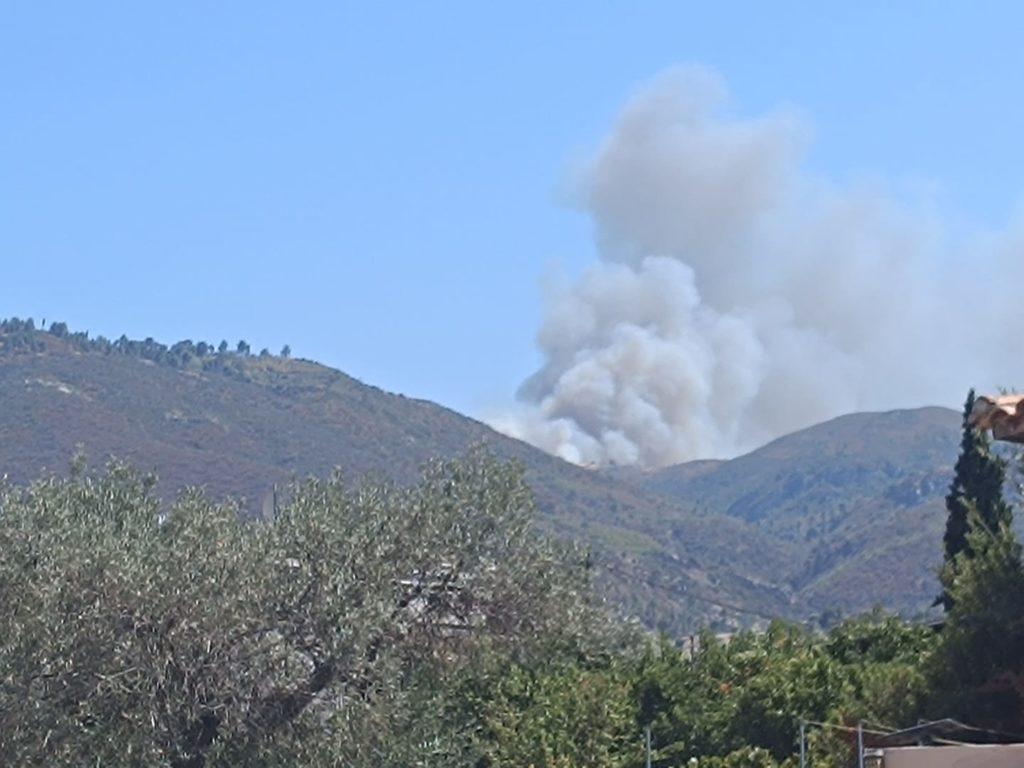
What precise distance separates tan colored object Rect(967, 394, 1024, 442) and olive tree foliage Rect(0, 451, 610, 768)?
1032cm

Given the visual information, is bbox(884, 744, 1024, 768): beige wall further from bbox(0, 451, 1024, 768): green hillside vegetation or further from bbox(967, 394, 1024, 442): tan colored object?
bbox(0, 451, 1024, 768): green hillside vegetation

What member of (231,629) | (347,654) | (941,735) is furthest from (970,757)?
(231,629)

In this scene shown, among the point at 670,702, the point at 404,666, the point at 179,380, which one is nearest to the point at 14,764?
the point at 404,666

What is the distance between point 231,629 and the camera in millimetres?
27359

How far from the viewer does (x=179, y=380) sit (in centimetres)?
18162

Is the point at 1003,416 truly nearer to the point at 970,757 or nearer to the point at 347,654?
the point at 970,757

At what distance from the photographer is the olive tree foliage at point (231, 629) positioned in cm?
2683

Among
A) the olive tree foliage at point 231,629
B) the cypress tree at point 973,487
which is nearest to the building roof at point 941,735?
the olive tree foliage at point 231,629

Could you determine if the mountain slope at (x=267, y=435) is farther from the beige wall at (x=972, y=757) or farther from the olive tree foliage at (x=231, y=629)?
the beige wall at (x=972, y=757)

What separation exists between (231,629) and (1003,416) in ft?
38.1

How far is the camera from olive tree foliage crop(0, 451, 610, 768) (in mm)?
26828

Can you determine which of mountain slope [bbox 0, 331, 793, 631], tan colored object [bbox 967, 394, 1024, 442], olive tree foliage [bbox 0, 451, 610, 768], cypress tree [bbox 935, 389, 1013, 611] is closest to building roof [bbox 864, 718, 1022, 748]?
tan colored object [bbox 967, 394, 1024, 442]

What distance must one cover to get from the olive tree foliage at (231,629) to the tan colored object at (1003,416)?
1032cm

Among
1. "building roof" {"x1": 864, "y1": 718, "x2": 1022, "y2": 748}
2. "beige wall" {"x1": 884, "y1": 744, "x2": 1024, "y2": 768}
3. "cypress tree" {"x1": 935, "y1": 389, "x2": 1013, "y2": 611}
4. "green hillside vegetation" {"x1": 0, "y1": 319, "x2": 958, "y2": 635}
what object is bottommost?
"beige wall" {"x1": 884, "y1": 744, "x2": 1024, "y2": 768}
